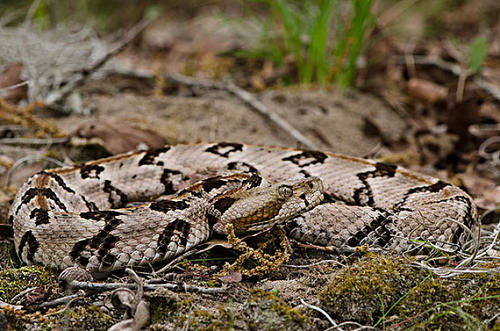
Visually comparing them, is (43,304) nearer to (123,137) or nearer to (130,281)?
(130,281)

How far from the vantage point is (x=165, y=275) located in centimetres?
334

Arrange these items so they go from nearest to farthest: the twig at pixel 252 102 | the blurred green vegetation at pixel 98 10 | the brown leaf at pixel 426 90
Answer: the twig at pixel 252 102, the brown leaf at pixel 426 90, the blurred green vegetation at pixel 98 10

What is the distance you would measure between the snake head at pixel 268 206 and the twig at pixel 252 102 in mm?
2010

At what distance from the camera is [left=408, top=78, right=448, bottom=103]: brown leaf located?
284 inches

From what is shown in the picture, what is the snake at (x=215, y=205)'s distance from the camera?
346 cm

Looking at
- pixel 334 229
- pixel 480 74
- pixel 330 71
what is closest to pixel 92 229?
pixel 334 229

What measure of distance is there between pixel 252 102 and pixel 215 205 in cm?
306

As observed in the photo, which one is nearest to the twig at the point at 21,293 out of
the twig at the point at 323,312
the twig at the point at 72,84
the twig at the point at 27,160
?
the twig at the point at 323,312

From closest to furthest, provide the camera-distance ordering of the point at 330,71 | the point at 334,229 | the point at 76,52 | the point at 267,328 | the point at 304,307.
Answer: the point at 267,328
the point at 304,307
the point at 334,229
the point at 76,52
the point at 330,71

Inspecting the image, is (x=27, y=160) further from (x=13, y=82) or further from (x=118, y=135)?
(x=13, y=82)

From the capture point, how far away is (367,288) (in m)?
3.02

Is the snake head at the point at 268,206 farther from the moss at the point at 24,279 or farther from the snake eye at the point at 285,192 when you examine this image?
the moss at the point at 24,279

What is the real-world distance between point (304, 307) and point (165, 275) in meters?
1.02

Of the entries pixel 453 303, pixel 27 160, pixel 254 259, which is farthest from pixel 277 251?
pixel 27 160
